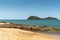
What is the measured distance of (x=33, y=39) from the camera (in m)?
23.5

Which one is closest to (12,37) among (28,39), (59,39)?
(28,39)

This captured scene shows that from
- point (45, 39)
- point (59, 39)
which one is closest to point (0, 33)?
point (45, 39)

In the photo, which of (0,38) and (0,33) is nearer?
(0,38)

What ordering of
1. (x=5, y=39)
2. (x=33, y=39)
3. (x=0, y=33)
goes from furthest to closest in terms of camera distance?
1. (x=33, y=39)
2. (x=0, y=33)
3. (x=5, y=39)

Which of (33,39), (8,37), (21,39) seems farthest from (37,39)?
(8,37)

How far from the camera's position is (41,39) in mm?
24094

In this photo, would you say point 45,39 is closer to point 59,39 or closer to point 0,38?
point 59,39

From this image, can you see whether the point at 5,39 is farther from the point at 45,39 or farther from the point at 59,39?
the point at 59,39

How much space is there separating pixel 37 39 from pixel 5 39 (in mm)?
4647

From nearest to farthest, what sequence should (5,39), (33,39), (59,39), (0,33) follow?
(5,39) < (0,33) < (33,39) < (59,39)

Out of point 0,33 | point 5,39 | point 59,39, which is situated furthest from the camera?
point 59,39

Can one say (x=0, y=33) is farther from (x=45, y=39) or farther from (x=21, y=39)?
(x=45, y=39)

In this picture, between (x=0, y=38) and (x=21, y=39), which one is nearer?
(x=0, y=38)

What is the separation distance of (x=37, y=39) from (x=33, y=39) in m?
0.51
